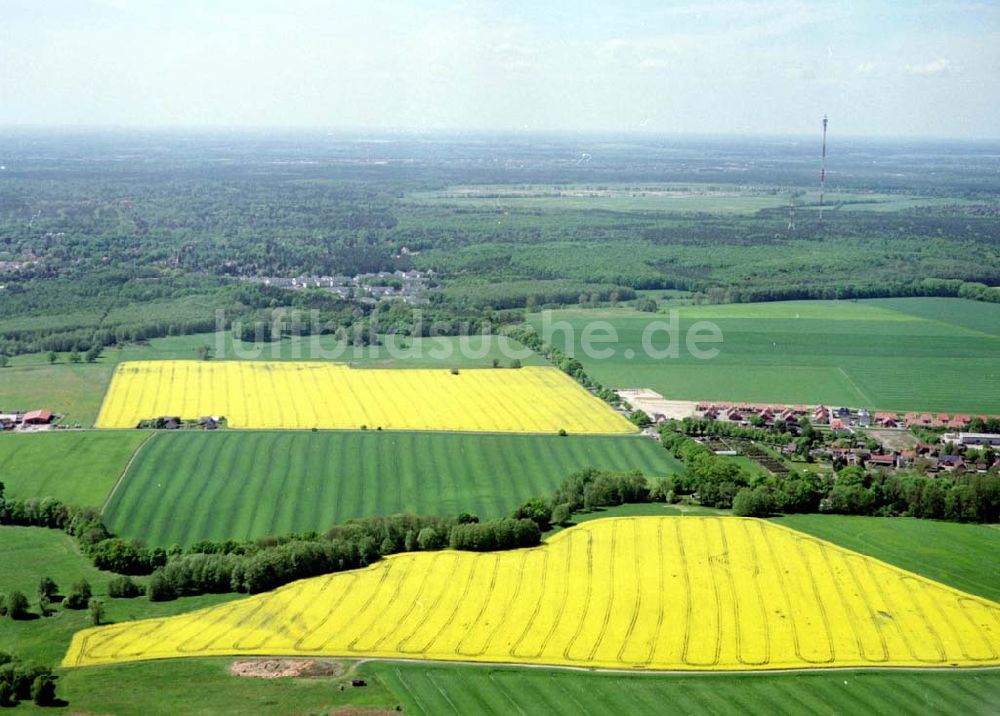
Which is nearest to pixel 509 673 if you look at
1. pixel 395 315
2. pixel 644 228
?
pixel 395 315

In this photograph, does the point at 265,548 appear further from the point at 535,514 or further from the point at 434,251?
the point at 434,251


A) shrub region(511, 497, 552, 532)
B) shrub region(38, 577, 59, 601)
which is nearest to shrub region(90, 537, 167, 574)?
shrub region(38, 577, 59, 601)

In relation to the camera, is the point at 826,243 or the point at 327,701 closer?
the point at 327,701

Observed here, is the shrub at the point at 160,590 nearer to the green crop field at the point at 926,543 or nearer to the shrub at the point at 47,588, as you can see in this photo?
the shrub at the point at 47,588

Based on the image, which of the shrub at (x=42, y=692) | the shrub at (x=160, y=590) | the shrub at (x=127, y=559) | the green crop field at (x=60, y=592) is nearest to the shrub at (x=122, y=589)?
the green crop field at (x=60, y=592)

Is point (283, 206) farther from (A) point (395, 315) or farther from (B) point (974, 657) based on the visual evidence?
(B) point (974, 657)

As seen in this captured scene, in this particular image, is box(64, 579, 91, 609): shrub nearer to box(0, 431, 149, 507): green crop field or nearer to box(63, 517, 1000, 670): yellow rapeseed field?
box(63, 517, 1000, 670): yellow rapeseed field
